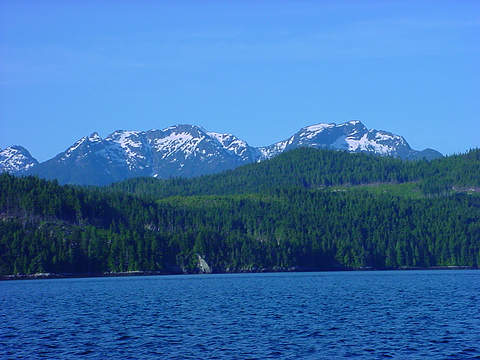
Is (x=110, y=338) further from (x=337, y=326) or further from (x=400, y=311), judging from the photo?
(x=400, y=311)

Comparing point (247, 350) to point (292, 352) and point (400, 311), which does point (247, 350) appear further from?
point (400, 311)

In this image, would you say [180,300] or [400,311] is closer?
[400,311]

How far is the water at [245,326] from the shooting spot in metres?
63.5

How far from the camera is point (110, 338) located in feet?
238

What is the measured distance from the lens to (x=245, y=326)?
266 ft

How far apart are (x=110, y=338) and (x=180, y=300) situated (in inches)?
1840

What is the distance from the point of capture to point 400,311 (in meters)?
94.8

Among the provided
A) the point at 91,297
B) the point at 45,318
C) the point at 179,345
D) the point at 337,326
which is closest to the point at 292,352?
the point at 179,345

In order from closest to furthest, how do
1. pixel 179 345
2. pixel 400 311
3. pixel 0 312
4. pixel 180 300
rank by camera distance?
pixel 179 345, pixel 400 311, pixel 0 312, pixel 180 300

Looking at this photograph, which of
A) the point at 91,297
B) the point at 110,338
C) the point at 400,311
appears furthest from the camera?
the point at 91,297

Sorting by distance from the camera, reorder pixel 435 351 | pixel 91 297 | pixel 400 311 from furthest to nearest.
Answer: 1. pixel 91 297
2. pixel 400 311
3. pixel 435 351

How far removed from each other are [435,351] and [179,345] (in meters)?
24.0

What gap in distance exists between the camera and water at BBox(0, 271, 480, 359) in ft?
208

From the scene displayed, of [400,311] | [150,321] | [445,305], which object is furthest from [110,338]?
[445,305]
